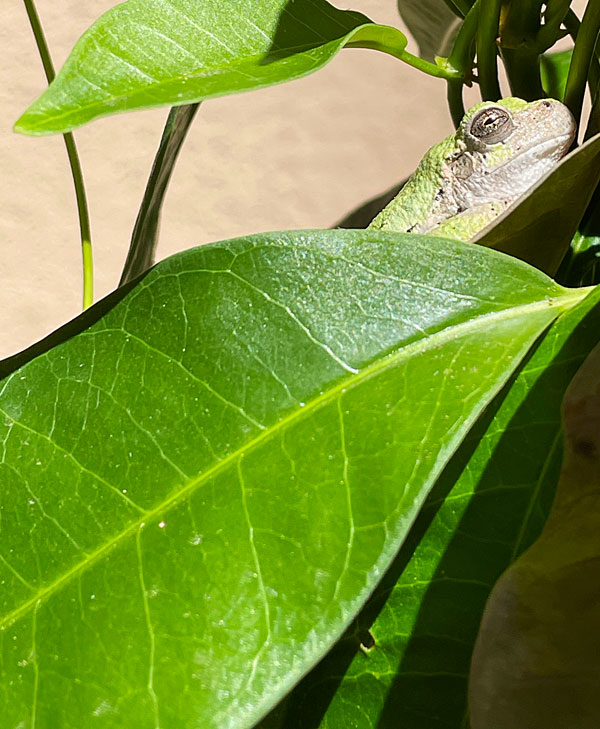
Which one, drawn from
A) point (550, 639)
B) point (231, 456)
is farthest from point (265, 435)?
point (550, 639)

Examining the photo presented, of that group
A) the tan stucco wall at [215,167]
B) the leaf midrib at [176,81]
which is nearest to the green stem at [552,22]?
the leaf midrib at [176,81]

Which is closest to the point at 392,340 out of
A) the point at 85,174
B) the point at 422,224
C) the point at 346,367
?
the point at 346,367

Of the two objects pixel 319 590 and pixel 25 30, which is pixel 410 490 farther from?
pixel 25 30

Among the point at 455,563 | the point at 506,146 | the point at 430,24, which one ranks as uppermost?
the point at 430,24

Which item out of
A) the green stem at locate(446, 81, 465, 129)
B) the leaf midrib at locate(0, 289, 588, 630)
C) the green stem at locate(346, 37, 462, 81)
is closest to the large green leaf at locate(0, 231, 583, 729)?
the leaf midrib at locate(0, 289, 588, 630)

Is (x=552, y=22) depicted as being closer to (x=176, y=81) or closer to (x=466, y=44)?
(x=466, y=44)

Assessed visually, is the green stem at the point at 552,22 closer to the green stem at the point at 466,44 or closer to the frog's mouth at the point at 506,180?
the green stem at the point at 466,44

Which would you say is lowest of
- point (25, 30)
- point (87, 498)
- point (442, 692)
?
point (442, 692)
